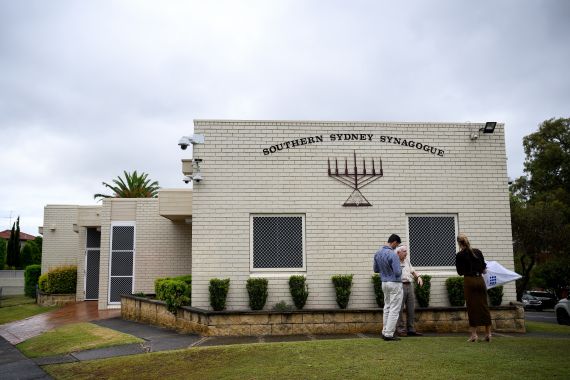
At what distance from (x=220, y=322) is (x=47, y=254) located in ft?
50.5

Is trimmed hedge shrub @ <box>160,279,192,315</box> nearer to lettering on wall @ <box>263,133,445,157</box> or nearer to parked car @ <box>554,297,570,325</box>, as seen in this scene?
lettering on wall @ <box>263,133,445,157</box>

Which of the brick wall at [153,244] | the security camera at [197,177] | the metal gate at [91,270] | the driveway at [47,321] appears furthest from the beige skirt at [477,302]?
the metal gate at [91,270]

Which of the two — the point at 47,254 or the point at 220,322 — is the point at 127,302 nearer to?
the point at 220,322

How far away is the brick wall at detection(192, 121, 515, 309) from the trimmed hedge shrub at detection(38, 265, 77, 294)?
11.8 meters

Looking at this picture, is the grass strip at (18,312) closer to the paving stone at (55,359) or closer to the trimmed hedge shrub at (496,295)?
the paving stone at (55,359)

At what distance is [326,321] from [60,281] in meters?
14.1

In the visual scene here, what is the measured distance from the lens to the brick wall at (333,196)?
35.8 ft

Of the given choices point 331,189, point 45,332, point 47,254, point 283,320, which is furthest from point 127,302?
point 47,254

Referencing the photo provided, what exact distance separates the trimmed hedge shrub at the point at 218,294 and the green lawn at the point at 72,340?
1.58 metres

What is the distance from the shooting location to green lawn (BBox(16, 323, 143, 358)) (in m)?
9.52

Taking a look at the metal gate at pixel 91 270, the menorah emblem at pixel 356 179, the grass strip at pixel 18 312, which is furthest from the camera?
the metal gate at pixel 91 270

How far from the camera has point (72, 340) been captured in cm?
1029

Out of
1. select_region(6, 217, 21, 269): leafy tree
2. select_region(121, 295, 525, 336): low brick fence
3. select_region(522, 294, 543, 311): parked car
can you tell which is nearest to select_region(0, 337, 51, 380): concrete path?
select_region(121, 295, 525, 336): low brick fence

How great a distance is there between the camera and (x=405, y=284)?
30.2 feet
